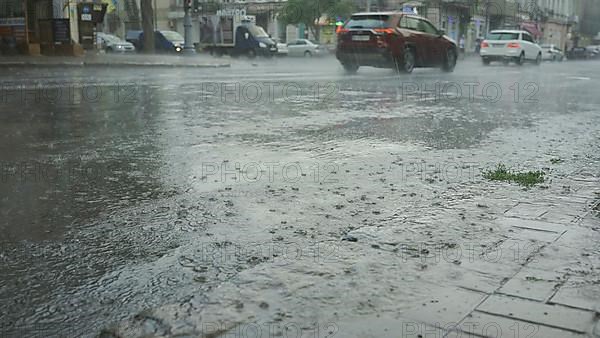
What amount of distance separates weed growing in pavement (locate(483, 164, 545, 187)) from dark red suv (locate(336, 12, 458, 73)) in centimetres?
1339

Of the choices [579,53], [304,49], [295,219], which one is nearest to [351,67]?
[295,219]

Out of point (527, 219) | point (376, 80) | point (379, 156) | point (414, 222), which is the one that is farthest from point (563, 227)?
point (376, 80)

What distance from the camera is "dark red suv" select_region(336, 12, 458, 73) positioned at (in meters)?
18.2

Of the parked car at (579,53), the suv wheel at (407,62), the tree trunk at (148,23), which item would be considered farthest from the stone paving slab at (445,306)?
the parked car at (579,53)

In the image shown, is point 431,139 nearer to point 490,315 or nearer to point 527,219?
point 527,219

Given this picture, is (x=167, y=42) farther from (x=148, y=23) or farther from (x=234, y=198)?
(x=234, y=198)

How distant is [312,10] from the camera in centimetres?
5272

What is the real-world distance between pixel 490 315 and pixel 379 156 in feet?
11.4

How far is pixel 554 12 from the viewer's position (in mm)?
52719

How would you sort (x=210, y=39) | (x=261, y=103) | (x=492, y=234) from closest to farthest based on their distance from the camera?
(x=492, y=234), (x=261, y=103), (x=210, y=39)

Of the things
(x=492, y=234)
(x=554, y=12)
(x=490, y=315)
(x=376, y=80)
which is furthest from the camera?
(x=554, y=12)

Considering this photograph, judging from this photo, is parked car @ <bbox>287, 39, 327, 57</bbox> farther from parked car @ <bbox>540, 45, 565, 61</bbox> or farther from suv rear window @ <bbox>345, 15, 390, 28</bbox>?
suv rear window @ <bbox>345, 15, 390, 28</bbox>

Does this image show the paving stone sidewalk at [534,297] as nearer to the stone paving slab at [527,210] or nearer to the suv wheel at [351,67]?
the stone paving slab at [527,210]

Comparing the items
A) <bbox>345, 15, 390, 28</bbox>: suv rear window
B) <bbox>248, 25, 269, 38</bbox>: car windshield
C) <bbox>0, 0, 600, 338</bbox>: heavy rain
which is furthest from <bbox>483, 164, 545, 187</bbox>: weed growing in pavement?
<bbox>248, 25, 269, 38</bbox>: car windshield
